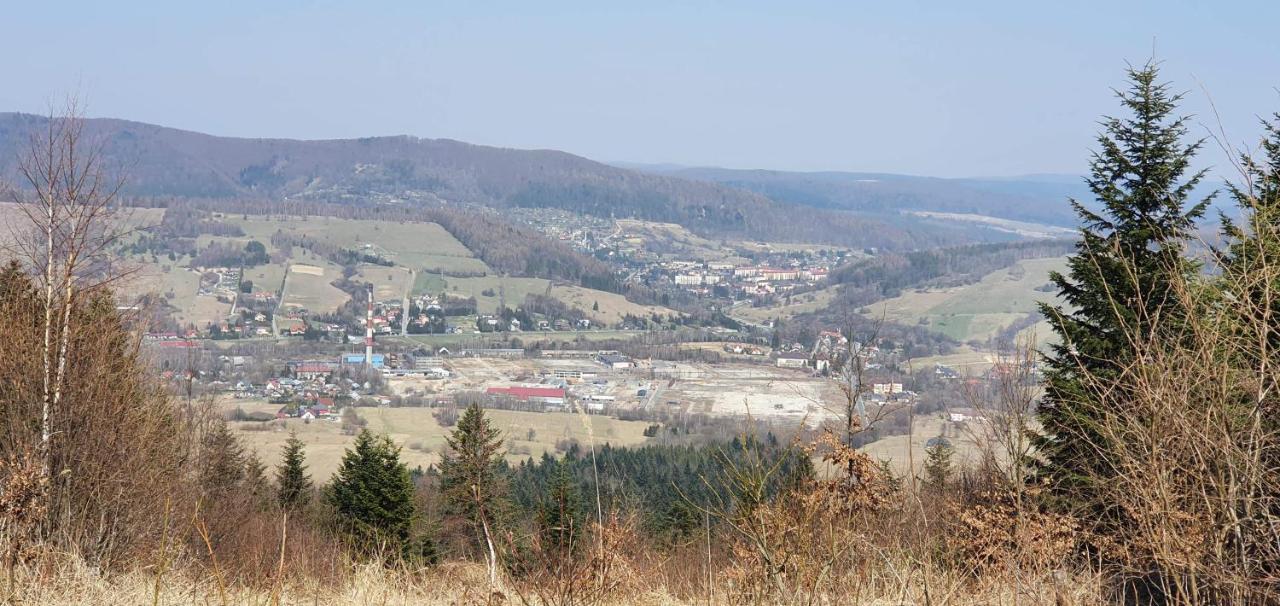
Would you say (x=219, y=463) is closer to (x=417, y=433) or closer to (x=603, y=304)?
(x=417, y=433)

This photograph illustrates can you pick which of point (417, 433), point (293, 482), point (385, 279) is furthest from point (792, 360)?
point (293, 482)

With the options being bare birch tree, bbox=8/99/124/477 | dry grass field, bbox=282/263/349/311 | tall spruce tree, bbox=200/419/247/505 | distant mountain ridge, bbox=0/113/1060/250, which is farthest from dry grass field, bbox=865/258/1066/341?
bare birch tree, bbox=8/99/124/477

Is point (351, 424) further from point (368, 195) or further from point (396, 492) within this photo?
point (368, 195)

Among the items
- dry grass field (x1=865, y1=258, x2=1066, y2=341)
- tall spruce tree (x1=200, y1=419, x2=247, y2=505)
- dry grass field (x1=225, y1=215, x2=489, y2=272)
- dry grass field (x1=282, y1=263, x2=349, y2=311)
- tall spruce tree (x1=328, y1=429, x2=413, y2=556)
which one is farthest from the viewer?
dry grass field (x1=225, y1=215, x2=489, y2=272)

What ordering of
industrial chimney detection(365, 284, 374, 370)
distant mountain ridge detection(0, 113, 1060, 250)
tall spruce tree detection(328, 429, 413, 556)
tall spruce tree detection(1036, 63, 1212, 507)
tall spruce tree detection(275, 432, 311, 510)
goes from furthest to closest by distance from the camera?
1. distant mountain ridge detection(0, 113, 1060, 250)
2. industrial chimney detection(365, 284, 374, 370)
3. tall spruce tree detection(275, 432, 311, 510)
4. tall spruce tree detection(328, 429, 413, 556)
5. tall spruce tree detection(1036, 63, 1212, 507)

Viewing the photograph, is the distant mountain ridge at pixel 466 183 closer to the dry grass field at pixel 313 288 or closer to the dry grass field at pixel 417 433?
the dry grass field at pixel 313 288

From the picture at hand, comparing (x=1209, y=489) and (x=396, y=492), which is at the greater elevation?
(x=1209, y=489)

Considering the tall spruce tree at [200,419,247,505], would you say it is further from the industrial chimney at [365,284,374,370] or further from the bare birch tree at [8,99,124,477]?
the industrial chimney at [365,284,374,370]

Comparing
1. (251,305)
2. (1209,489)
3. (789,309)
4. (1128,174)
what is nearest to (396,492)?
(1128,174)
